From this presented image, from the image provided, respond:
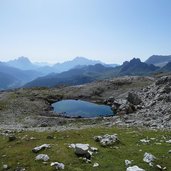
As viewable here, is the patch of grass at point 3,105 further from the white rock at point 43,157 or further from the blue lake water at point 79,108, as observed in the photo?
the white rock at point 43,157

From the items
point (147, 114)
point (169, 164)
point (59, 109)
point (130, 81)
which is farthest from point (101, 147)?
point (130, 81)

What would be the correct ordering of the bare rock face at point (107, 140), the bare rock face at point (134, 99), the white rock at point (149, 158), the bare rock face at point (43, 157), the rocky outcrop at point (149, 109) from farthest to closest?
the bare rock face at point (134, 99)
the rocky outcrop at point (149, 109)
the bare rock face at point (107, 140)
the bare rock face at point (43, 157)
the white rock at point (149, 158)

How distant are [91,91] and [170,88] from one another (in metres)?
51.7

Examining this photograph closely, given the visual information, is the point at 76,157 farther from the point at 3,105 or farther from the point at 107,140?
the point at 3,105

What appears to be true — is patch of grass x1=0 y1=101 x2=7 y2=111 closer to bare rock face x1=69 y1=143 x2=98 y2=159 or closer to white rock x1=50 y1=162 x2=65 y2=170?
bare rock face x1=69 y1=143 x2=98 y2=159

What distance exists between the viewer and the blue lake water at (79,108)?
297 ft

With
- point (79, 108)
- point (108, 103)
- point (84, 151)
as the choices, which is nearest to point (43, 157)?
point (84, 151)

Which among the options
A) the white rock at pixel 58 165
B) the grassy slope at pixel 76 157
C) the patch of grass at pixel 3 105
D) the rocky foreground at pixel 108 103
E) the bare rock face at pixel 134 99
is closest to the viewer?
the white rock at pixel 58 165

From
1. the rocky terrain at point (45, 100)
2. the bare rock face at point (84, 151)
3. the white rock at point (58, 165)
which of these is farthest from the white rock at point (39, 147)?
the rocky terrain at point (45, 100)

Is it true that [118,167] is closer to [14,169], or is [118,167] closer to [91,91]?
[14,169]

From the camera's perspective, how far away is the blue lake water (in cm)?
9043

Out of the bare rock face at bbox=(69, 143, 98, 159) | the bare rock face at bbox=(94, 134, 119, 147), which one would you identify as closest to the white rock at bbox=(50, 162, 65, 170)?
the bare rock face at bbox=(69, 143, 98, 159)

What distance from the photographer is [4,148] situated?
3359cm

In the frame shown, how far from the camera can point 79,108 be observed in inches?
3967
